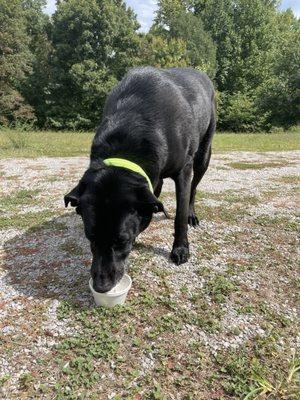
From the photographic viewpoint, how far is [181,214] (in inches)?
156

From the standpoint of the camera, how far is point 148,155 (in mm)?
3131

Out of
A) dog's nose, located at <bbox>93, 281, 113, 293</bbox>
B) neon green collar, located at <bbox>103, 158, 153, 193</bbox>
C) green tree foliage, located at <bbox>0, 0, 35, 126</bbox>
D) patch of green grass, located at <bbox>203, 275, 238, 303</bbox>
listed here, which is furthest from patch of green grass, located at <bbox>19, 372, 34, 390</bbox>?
green tree foliage, located at <bbox>0, 0, 35, 126</bbox>

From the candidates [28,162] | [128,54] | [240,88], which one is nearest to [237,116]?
[240,88]

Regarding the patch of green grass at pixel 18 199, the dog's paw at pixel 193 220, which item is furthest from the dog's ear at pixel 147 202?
the patch of green grass at pixel 18 199

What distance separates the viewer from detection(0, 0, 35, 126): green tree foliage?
2723 cm

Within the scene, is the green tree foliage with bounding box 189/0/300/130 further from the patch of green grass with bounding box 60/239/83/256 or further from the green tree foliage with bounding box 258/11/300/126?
the patch of green grass with bounding box 60/239/83/256

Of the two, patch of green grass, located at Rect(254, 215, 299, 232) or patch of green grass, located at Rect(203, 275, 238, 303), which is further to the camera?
patch of green grass, located at Rect(254, 215, 299, 232)

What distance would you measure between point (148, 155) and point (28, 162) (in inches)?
302

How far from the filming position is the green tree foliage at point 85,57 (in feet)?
99.1

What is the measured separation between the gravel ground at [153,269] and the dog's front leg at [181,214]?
11 centimetres

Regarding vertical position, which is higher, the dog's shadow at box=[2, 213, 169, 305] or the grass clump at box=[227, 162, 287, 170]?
the dog's shadow at box=[2, 213, 169, 305]

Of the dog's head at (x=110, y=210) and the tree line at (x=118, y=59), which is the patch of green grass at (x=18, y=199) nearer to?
the dog's head at (x=110, y=210)

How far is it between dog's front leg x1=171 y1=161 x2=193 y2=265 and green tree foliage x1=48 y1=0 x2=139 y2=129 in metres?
28.0

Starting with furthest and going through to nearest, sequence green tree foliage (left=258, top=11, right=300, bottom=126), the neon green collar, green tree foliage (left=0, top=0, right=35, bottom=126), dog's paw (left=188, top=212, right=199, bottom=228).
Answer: green tree foliage (left=258, top=11, right=300, bottom=126), green tree foliage (left=0, top=0, right=35, bottom=126), dog's paw (left=188, top=212, right=199, bottom=228), the neon green collar
